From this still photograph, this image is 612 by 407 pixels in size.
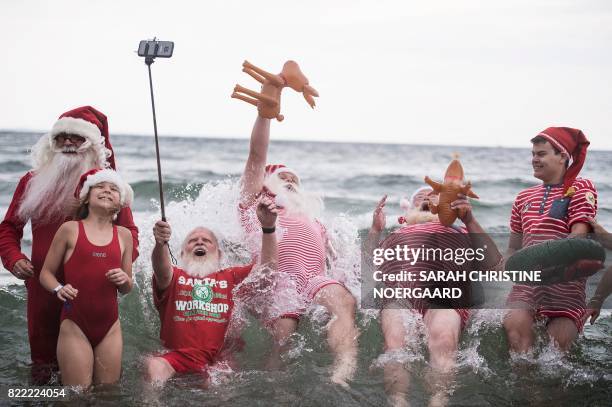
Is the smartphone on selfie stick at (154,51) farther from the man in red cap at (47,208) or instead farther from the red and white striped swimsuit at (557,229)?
the red and white striped swimsuit at (557,229)

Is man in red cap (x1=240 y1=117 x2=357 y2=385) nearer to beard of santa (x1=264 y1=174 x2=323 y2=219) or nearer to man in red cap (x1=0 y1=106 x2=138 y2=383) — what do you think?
beard of santa (x1=264 y1=174 x2=323 y2=219)

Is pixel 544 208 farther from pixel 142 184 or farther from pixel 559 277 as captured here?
pixel 142 184

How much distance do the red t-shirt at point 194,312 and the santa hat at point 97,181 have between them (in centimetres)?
74

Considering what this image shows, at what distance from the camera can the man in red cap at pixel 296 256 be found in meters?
4.96

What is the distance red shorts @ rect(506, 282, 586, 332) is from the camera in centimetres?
482

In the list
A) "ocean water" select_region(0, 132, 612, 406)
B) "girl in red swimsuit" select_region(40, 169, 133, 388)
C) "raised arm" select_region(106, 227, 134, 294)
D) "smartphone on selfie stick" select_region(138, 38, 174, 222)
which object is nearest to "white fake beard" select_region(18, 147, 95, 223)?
"girl in red swimsuit" select_region(40, 169, 133, 388)

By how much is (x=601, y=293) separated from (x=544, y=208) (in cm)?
79

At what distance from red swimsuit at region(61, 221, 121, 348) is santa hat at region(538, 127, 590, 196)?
3.20m

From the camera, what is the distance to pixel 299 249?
18.0ft

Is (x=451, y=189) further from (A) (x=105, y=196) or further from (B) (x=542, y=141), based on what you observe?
(A) (x=105, y=196)

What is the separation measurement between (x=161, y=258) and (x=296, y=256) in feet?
4.30

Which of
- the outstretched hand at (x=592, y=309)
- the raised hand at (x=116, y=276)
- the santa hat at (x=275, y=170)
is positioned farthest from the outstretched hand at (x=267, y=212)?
the outstretched hand at (x=592, y=309)

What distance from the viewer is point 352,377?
4.57 m

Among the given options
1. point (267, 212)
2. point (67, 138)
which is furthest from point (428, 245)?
point (67, 138)
